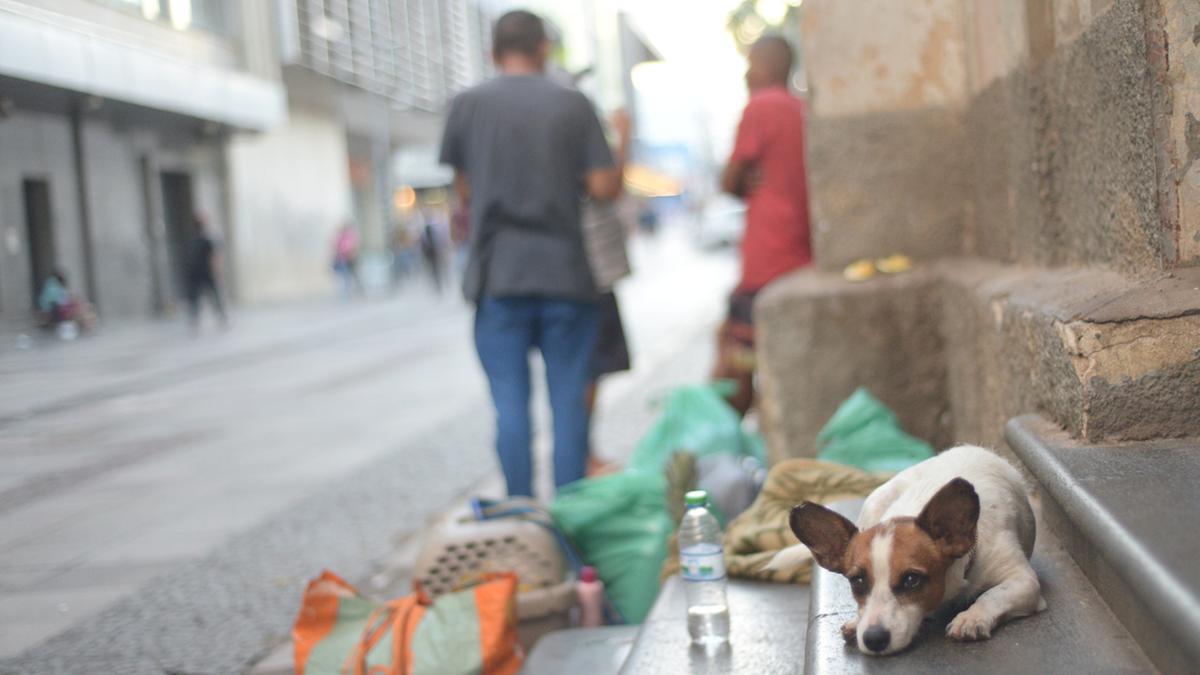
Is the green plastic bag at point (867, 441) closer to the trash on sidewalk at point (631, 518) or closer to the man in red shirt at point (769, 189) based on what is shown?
the trash on sidewalk at point (631, 518)

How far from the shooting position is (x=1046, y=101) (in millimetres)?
3365

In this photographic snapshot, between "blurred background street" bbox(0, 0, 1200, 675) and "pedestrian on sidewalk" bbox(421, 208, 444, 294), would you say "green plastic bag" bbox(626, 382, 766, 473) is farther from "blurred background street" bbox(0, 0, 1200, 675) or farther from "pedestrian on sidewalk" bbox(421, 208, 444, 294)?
"pedestrian on sidewalk" bbox(421, 208, 444, 294)

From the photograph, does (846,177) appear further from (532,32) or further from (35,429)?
(35,429)

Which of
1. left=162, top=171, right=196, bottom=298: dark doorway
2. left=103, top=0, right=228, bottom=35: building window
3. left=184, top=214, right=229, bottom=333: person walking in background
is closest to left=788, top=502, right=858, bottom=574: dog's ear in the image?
left=103, top=0, right=228, bottom=35: building window

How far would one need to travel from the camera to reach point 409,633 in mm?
3342

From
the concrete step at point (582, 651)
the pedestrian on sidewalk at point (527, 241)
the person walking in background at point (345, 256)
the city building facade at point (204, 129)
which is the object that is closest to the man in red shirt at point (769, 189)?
the pedestrian on sidewalk at point (527, 241)

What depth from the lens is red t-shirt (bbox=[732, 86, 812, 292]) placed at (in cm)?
577

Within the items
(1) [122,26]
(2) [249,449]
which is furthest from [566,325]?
(1) [122,26]

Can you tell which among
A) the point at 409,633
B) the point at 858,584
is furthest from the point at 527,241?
the point at 858,584

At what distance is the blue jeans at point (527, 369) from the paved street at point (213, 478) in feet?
2.40

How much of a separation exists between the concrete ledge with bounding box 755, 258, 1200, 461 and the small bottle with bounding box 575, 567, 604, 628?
116 cm

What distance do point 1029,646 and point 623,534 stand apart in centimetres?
207

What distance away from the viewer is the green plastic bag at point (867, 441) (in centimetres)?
402

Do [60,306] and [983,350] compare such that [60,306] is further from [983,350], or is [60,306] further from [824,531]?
[824,531]
